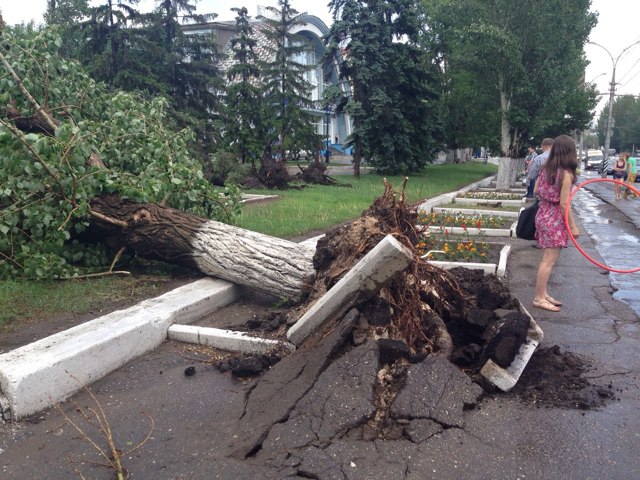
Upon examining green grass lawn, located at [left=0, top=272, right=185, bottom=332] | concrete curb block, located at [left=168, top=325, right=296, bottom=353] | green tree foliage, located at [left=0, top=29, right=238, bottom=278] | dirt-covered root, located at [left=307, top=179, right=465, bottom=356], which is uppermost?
green tree foliage, located at [left=0, top=29, right=238, bottom=278]

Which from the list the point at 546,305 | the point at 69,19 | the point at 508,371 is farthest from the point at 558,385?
the point at 69,19

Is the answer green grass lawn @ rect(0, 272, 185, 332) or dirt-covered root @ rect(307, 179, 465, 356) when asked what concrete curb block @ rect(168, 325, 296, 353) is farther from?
green grass lawn @ rect(0, 272, 185, 332)

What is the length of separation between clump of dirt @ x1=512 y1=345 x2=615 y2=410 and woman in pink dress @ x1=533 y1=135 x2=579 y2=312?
1653mm

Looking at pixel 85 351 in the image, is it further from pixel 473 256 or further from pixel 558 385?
pixel 473 256

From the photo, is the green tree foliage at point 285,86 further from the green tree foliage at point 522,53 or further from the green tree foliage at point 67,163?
the green tree foliage at point 67,163

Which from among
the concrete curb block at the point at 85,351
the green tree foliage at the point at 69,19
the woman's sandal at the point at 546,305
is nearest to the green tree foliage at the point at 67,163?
the concrete curb block at the point at 85,351

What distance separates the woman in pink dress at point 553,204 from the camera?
5.73m

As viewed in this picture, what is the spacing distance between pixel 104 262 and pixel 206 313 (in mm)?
1691

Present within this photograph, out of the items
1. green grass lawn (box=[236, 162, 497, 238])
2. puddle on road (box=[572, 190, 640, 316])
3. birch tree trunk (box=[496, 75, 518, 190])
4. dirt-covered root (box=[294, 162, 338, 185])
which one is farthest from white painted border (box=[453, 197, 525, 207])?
birch tree trunk (box=[496, 75, 518, 190])

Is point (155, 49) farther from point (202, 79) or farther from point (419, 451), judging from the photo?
point (419, 451)

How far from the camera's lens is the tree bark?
5516 mm

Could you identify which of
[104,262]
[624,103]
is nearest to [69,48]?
[104,262]

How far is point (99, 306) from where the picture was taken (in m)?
5.25

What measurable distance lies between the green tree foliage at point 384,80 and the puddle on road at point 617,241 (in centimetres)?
893
